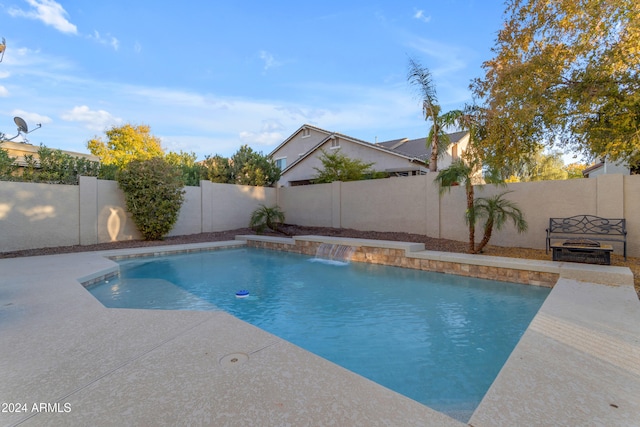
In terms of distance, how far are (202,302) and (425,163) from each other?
48.3ft

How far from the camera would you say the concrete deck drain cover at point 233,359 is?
2551 mm

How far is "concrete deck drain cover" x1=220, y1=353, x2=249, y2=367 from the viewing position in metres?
2.55

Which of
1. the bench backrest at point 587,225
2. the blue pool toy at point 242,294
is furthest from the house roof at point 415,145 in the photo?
the blue pool toy at point 242,294

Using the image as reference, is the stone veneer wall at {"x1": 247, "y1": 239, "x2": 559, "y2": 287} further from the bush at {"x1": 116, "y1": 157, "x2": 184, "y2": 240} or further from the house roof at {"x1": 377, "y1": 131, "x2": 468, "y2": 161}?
the house roof at {"x1": 377, "y1": 131, "x2": 468, "y2": 161}

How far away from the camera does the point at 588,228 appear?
7371mm

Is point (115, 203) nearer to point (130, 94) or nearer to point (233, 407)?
point (130, 94)

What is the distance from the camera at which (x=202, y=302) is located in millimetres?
5465

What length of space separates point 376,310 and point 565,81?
6297mm

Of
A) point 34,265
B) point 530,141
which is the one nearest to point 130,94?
point 34,265

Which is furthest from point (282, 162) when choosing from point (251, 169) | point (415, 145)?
point (415, 145)

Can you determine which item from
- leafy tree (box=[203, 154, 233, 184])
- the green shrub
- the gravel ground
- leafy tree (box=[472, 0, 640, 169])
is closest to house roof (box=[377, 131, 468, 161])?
the gravel ground

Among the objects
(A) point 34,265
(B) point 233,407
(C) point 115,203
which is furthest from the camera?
(C) point 115,203

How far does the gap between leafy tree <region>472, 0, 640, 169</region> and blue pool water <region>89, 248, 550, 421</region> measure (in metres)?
3.59

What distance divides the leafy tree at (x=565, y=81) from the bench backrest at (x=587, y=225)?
1393 millimetres
